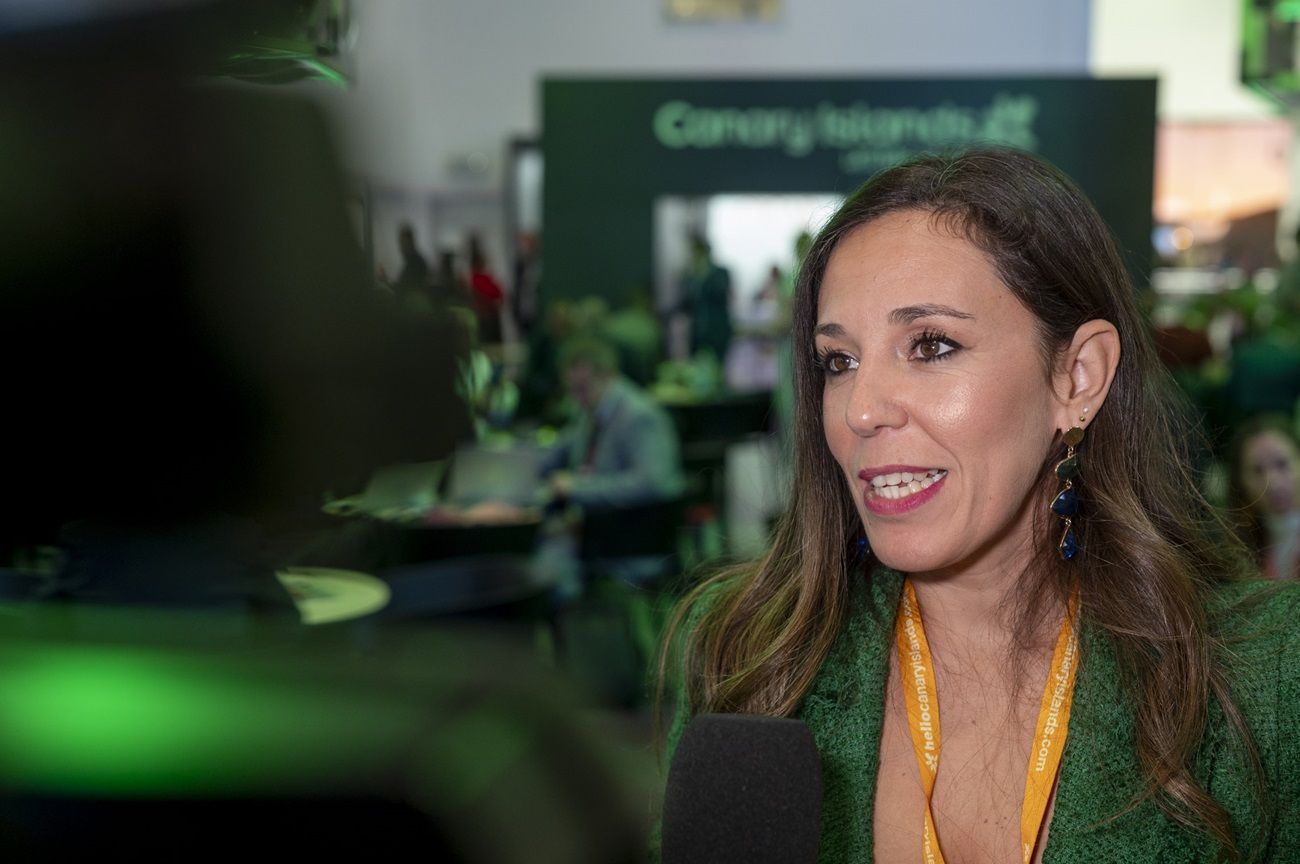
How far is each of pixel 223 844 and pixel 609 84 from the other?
346 inches

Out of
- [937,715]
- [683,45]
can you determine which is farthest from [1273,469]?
[683,45]

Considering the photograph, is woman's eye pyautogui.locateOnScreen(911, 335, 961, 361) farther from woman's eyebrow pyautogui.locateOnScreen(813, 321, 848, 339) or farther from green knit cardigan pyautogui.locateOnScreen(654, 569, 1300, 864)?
green knit cardigan pyautogui.locateOnScreen(654, 569, 1300, 864)

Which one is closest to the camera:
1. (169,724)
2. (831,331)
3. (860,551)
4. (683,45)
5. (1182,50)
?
(169,724)

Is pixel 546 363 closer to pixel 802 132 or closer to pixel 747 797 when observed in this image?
pixel 802 132

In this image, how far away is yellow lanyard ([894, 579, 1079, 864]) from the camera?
1.53 meters

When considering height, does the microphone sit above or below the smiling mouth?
below

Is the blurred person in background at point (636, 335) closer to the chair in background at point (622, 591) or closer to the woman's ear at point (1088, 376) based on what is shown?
the chair in background at point (622, 591)

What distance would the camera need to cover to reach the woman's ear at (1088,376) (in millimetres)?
1659

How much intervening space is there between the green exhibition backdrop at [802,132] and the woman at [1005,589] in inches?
283

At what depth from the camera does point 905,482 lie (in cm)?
157

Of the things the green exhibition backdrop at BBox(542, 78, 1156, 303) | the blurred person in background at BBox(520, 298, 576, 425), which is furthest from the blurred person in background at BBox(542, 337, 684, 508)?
the green exhibition backdrop at BBox(542, 78, 1156, 303)

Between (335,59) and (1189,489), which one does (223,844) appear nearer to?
(335,59)

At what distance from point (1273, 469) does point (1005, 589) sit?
3.34 m

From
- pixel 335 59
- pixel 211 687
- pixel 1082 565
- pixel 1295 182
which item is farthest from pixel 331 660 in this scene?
pixel 1295 182
